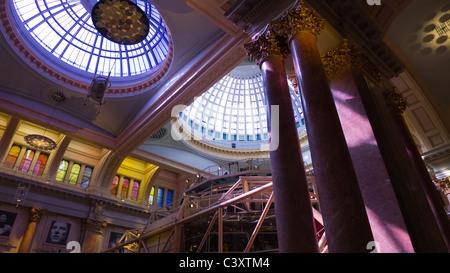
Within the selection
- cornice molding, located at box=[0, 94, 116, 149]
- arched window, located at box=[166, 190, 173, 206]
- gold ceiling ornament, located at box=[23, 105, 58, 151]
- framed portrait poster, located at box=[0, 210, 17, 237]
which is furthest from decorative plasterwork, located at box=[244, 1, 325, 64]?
arched window, located at box=[166, 190, 173, 206]

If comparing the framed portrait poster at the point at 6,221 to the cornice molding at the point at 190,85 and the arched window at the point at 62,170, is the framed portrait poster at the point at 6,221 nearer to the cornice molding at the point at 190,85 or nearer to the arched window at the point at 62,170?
the arched window at the point at 62,170

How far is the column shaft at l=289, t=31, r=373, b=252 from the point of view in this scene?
11.9ft

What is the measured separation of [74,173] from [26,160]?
272cm

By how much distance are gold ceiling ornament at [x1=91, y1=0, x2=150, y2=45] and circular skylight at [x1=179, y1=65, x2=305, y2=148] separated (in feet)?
30.3

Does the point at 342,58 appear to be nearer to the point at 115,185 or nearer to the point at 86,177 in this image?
the point at 86,177

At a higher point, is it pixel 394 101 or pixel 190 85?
pixel 190 85

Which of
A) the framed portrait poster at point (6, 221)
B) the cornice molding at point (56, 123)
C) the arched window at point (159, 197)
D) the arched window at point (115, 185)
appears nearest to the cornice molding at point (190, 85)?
the cornice molding at point (56, 123)

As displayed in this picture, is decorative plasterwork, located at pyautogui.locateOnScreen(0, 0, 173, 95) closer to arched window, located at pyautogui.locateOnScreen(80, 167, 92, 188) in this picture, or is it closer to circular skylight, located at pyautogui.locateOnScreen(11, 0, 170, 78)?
circular skylight, located at pyautogui.locateOnScreen(11, 0, 170, 78)

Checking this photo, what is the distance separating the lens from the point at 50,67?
14984 millimetres

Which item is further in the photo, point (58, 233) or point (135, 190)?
point (135, 190)

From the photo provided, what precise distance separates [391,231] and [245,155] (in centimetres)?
2019

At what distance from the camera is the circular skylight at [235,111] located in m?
25.1

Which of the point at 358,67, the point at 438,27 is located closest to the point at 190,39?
the point at 358,67

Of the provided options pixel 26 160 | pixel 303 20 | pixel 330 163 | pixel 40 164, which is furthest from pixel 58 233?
pixel 303 20
